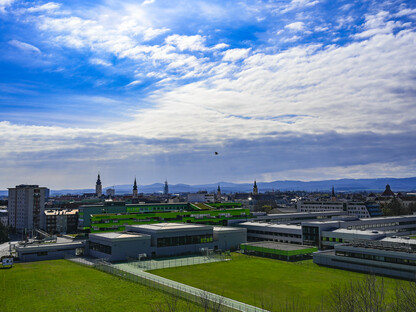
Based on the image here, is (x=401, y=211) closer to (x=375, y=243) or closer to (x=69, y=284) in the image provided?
(x=375, y=243)

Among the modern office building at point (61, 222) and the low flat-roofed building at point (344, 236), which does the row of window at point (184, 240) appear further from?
the modern office building at point (61, 222)

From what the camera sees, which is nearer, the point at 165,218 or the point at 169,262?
the point at 169,262

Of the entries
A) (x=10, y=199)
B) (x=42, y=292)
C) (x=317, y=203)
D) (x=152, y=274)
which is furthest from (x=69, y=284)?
(x=317, y=203)

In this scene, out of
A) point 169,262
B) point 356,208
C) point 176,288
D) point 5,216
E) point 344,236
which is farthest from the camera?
point 356,208

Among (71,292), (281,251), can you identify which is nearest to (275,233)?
(281,251)

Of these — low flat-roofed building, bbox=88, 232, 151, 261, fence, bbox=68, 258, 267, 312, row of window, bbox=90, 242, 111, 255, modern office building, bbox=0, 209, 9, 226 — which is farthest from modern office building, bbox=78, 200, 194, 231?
modern office building, bbox=0, 209, 9, 226

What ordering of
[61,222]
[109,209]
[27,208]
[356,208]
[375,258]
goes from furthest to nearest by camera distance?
1. [356,208]
2. [27,208]
3. [61,222]
4. [109,209]
5. [375,258]

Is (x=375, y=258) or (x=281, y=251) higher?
(x=375, y=258)

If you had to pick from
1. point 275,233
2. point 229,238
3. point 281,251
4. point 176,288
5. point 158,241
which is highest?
point 158,241

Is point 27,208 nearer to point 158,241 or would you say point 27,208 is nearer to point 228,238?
point 158,241
